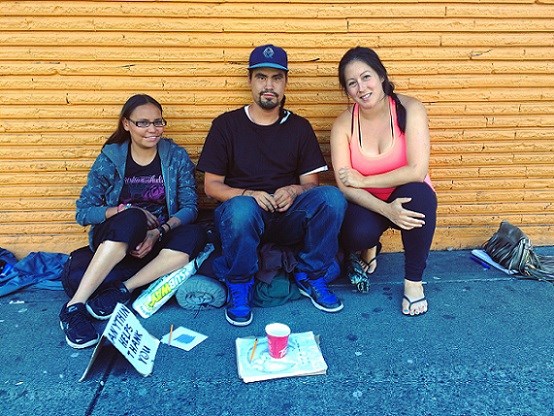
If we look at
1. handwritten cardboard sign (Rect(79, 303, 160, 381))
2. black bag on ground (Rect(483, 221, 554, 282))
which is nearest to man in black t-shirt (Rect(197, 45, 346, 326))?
handwritten cardboard sign (Rect(79, 303, 160, 381))

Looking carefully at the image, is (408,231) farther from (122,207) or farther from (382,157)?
(122,207)

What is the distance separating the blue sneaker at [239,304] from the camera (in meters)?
3.04

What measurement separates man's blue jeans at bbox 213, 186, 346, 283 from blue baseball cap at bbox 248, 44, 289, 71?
2.82 ft

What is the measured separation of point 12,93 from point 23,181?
65cm

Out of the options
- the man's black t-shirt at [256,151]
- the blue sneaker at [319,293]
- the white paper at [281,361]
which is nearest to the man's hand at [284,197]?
the man's black t-shirt at [256,151]

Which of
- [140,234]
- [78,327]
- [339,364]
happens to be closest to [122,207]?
[140,234]

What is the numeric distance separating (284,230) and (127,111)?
1316 mm

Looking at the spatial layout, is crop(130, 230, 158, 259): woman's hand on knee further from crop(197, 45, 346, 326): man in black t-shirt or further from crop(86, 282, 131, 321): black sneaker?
crop(197, 45, 346, 326): man in black t-shirt

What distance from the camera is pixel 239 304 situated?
311 centimetres

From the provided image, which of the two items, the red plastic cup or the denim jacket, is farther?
the denim jacket

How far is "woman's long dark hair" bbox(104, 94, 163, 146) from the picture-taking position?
3363 millimetres

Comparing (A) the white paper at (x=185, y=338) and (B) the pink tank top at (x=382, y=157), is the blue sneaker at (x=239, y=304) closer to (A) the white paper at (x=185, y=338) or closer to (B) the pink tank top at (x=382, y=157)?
(A) the white paper at (x=185, y=338)

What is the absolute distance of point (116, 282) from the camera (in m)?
3.26

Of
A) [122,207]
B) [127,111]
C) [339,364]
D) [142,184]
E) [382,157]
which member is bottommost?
[339,364]
